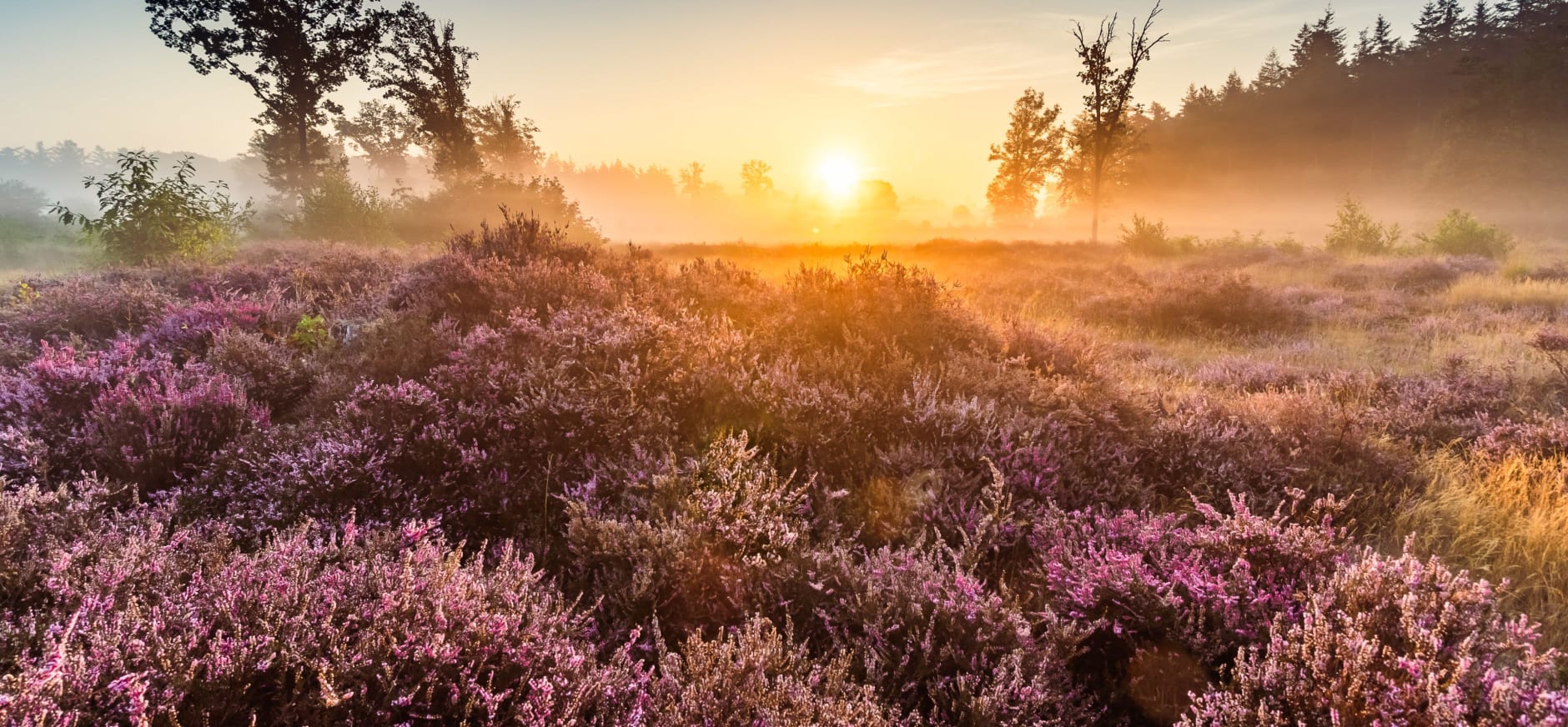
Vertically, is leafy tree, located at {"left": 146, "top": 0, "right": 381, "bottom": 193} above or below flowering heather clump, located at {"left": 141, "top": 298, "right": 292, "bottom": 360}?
above

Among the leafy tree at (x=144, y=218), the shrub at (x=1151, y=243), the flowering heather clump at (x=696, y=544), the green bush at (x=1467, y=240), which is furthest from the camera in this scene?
the shrub at (x=1151, y=243)

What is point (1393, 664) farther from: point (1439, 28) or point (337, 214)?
point (1439, 28)

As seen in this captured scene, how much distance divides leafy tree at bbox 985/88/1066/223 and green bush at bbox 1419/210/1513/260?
27.1 m

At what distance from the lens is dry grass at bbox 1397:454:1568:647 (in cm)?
273

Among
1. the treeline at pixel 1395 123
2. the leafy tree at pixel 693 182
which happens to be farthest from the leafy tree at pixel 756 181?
the treeline at pixel 1395 123

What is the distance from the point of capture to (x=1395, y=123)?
170 feet

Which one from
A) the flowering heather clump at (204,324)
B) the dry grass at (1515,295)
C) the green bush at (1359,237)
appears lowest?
the dry grass at (1515,295)

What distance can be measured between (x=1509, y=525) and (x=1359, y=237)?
23.9m

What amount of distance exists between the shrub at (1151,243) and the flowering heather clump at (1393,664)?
74.5ft

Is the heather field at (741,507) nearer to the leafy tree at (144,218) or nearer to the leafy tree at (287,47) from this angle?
the leafy tree at (144,218)

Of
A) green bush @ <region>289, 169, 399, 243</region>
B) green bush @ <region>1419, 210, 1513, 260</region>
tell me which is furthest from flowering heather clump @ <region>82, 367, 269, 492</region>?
green bush @ <region>1419, 210, 1513, 260</region>

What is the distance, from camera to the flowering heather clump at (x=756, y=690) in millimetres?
1750

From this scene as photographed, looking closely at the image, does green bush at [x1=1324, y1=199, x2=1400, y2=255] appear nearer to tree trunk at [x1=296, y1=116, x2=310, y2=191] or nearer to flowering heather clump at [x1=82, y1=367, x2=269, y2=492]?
flowering heather clump at [x1=82, y1=367, x2=269, y2=492]

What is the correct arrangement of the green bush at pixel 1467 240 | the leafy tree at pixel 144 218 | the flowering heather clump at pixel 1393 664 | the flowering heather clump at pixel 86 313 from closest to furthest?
the flowering heather clump at pixel 1393 664 < the flowering heather clump at pixel 86 313 < the leafy tree at pixel 144 218 < the green bush at pixel 1467 240
